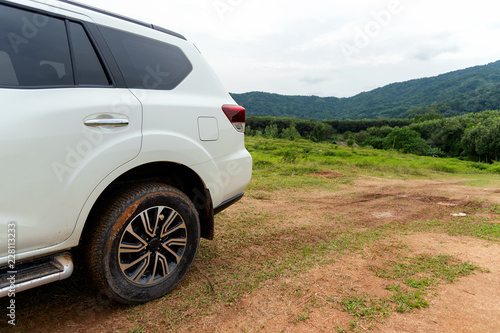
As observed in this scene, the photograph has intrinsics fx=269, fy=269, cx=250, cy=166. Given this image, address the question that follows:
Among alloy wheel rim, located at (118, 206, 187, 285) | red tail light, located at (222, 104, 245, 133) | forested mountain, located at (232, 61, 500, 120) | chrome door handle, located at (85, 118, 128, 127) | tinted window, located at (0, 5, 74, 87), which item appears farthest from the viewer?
forested mountain, located at (232, 61, 500, 120)

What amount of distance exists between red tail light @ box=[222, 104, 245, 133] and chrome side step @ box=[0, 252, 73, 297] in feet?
5.44

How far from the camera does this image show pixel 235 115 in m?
2.60

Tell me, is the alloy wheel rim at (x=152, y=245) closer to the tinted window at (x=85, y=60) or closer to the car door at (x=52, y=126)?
the car door at (x=52, y=126)

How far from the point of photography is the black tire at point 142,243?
1.80 meters

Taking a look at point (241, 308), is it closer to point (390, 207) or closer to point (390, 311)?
point (390, 311)

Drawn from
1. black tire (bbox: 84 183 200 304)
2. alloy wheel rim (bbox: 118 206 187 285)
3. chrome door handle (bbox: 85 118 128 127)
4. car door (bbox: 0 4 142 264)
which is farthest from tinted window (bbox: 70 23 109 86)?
alloy wheel rim (bbox: 118 206 187 285)

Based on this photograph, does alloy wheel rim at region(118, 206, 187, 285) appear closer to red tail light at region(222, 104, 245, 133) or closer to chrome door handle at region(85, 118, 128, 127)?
chrome door handle at region(85, 118, 128, 127)

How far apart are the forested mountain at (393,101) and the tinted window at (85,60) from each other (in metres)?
128

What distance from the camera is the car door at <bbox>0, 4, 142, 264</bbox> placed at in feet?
4.83

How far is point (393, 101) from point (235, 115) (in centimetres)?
19778

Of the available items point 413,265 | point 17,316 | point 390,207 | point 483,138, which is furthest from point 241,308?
point 483,138

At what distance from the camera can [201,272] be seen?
2.52 m

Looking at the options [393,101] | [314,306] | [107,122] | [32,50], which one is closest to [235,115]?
[107,122]

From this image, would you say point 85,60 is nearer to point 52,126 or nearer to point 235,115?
point 52,126
